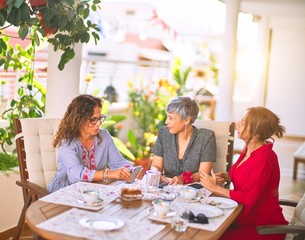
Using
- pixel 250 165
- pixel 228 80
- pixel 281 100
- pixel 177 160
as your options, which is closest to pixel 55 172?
pixel 177 160

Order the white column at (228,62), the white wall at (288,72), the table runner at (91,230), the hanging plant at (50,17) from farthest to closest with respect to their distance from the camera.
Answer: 1. the white wall at (288,72)
2. the white column at (228,62)
3. the hanging plant at (50,17)
4. the table runner at (91,230)

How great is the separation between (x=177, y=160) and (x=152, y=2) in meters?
5.19

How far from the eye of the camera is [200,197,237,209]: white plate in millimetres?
2805

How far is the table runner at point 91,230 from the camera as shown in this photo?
88.0 inches

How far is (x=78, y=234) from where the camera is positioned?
2.23m

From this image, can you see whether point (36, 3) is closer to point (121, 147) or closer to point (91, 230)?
point (91, 230)

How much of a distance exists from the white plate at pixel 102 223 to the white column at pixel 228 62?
4.76 metres

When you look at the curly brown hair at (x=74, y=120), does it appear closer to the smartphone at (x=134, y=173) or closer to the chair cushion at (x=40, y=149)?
the chair cushion at (x=40, y=149)

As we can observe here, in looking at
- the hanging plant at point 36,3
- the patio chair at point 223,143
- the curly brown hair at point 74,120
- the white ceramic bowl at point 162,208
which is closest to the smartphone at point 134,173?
the curly brown hair at point 74,120

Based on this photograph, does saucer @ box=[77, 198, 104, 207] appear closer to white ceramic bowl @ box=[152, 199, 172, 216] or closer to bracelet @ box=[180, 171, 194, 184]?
white ceramic bowl @ box=[152, 199, 172, 216]

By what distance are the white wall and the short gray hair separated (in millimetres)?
6184

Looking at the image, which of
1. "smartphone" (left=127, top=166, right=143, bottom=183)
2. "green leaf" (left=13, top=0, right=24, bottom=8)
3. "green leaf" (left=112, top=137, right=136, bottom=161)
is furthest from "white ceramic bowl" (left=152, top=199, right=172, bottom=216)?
"green leaf" (left=112, top=137, right=136, bottom=161)

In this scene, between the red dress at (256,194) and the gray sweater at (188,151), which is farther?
the gray sweater at (188,151)

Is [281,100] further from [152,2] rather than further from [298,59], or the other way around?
[152,2]
